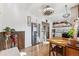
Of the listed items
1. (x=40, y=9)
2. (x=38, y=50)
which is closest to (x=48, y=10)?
(x=40, y=9)

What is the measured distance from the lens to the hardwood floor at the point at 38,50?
208cm

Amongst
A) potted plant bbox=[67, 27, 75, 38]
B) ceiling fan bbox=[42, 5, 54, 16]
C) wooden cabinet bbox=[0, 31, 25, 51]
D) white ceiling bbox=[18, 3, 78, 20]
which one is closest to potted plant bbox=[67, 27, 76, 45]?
potted plant bbox=[67, 27, 75, 38]

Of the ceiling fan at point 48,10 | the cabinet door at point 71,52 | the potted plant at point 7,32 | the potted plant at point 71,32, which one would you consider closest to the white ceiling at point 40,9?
the ceiling fan at point 48,10

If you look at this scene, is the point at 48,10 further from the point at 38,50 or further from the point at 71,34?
the point at 38,50

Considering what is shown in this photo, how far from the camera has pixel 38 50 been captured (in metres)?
2.10

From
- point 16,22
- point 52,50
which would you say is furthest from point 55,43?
point 16,22

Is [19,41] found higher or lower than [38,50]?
higher

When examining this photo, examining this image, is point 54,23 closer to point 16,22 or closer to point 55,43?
point 55,43

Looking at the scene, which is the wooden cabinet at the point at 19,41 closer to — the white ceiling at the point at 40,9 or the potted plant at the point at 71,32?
the white ceiling at the point at 40,9

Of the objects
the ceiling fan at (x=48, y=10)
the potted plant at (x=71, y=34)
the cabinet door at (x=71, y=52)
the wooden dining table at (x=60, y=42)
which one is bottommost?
the cabinet door at (x=71, y=52)

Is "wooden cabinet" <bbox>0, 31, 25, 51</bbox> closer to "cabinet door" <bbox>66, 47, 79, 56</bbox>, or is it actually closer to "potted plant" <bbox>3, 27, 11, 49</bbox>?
"potted plant" <bbox>3, 27, 11, 49</bbox>

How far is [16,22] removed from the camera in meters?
2.05

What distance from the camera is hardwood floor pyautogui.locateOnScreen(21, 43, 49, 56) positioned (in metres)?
2.08

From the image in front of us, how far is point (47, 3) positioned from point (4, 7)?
550 mm
